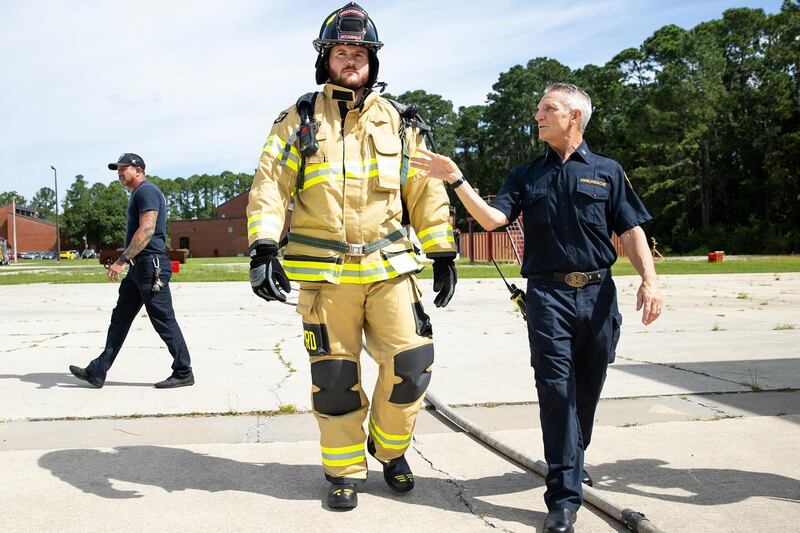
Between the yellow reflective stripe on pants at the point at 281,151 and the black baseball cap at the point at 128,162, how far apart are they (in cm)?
308

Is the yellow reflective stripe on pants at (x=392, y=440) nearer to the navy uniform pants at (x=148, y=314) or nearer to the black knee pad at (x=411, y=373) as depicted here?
the black knee pad at (x=411, y=373)

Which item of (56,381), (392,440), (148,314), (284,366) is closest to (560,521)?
(392,440)

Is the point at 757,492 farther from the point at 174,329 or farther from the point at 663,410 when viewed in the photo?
the point at 174,329

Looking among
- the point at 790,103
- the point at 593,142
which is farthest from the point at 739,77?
the point at 593,142

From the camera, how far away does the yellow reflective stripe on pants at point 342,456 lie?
3.45 m

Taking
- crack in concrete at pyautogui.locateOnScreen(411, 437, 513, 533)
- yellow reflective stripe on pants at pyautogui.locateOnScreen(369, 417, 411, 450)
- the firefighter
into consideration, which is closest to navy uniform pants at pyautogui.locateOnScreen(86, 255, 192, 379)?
crack in concrete at pyautogui.locateOnScreen(411, 437, 513, 533)

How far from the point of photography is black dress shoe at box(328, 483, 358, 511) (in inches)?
129

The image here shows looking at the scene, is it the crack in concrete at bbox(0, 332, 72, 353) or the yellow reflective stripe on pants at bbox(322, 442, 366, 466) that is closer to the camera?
the yellow reflective stripe on pants at bbox(322, 442, 366, 466)

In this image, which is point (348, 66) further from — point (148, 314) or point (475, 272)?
point (475, 272)

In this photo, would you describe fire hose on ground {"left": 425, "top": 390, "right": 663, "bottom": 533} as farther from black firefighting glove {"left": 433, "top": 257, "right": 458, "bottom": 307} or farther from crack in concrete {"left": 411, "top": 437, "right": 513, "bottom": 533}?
black firefighting glove {"left": 433, "top": 257, "right": 458, "bottom": 307}

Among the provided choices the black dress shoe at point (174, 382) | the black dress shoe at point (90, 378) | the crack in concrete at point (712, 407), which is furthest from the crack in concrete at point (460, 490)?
the black dress shoe at point (90, 378)

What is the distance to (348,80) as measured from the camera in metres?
3.58

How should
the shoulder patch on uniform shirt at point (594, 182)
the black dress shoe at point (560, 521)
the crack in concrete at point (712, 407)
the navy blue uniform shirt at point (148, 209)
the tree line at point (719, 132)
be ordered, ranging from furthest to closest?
the tree line at point (719, 132) < the navy blue uniform shirt at point (148, 209) < the crack in concrete at point (712, 407) < the shoulder patch on uniform shirt at point (594, 182) < the black dress shoe at point (560, 521)

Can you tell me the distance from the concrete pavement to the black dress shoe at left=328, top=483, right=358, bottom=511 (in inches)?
2.1
